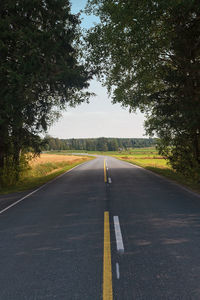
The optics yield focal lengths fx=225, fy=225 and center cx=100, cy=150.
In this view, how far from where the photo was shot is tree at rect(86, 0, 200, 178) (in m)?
9.30

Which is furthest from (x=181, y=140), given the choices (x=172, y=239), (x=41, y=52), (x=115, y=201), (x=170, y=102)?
(x=172, y=239)

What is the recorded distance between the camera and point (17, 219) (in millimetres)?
6805

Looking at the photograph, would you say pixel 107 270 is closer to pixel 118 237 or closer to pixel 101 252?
pixel 101 252

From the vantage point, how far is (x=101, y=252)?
4.36 meters

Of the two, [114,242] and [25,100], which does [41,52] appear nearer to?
[25,100]

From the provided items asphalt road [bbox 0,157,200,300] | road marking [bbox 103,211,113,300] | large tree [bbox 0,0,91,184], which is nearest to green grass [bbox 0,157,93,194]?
large tree [bbox 0,0,91,184]

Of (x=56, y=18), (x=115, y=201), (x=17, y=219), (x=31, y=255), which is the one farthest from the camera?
(x=56, y=18)

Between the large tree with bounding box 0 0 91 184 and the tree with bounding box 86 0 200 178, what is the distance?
165 centimetres

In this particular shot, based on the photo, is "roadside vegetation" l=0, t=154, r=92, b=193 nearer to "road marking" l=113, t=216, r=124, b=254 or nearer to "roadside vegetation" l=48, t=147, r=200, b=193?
"road marking" l=113, t=216, r=124, b=254

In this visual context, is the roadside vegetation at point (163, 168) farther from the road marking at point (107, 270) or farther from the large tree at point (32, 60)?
the large tree at point (32, 60)

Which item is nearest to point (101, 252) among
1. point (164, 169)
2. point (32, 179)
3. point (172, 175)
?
point (172, 175)

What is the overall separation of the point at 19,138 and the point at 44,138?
1.77 metres

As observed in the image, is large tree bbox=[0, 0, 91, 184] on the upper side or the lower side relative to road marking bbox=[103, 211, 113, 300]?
upper

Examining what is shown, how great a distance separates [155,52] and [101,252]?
992 cm
